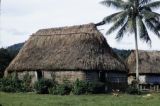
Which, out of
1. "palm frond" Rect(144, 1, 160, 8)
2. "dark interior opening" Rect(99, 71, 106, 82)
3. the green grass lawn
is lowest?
the green grass lawn

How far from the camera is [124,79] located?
45469 millimetres

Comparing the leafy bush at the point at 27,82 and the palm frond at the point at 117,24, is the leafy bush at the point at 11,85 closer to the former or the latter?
the leafy bush at the point at 27,82

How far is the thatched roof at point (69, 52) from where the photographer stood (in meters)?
41.8

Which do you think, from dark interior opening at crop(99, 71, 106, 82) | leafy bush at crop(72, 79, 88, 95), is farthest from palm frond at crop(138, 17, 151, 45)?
leafy bush at crop(72, 79, 88, 95)

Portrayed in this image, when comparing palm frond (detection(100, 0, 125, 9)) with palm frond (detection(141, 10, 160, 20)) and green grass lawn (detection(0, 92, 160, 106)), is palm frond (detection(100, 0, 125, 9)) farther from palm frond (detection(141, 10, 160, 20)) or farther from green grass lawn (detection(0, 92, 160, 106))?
green grass lawn (detection(0, 92, 160, 106))

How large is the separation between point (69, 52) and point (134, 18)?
7.57 meters

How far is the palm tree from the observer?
4519cm

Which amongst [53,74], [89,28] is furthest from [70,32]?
[53,74]

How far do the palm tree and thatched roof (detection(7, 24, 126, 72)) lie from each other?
2.06m

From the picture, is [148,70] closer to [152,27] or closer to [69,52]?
[152,27]

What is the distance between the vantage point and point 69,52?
4319 centimetres

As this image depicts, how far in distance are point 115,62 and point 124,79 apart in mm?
3263

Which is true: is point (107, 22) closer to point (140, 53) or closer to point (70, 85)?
point (70, 85)

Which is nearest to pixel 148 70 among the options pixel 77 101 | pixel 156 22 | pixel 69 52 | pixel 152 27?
pixel 152 27
